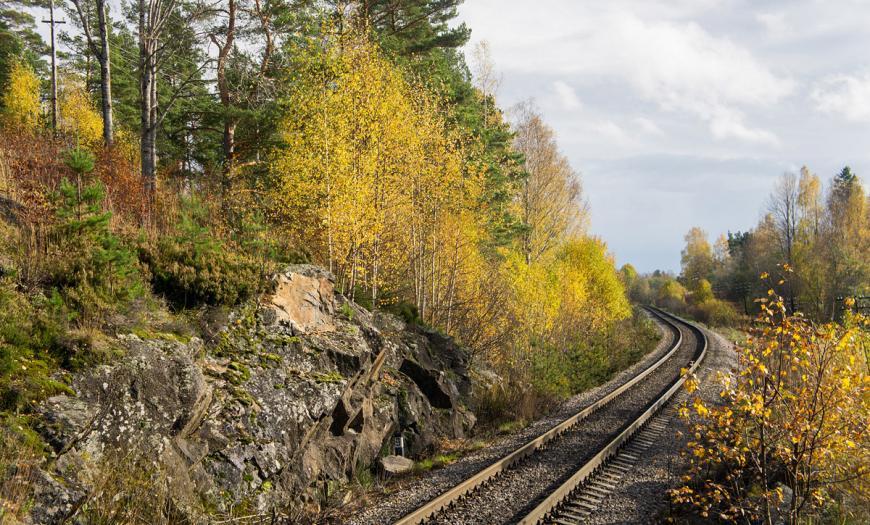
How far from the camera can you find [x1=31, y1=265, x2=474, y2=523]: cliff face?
602 cm

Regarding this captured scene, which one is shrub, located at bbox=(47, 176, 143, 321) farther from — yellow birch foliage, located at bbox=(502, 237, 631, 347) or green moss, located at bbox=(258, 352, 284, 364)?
yellow birch foliage, located at bbox=(502, 237, 631, 347)

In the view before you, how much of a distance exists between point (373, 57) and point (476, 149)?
18.5ft

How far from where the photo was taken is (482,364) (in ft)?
56.9

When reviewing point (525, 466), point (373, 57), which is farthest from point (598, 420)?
point (373, 57)

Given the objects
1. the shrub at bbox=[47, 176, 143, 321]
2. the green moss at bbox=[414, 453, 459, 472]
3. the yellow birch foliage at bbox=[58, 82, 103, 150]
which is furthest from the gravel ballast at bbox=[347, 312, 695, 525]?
the yellow birch foliage at bbox=[58, 82, 103, 150]

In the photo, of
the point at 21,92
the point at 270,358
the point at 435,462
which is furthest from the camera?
the point at 21,92

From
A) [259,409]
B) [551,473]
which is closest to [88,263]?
[259,409]

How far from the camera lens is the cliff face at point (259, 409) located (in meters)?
6.02

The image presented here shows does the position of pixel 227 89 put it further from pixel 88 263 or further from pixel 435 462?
pixel 435 462

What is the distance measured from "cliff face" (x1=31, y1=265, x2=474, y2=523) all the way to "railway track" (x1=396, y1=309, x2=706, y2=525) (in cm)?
207

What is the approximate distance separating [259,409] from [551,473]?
18.0 ft

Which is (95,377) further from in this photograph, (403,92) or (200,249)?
(403,92)

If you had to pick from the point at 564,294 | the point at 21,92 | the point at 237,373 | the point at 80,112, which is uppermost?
the point at 21,92

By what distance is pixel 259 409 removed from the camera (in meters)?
7.94
